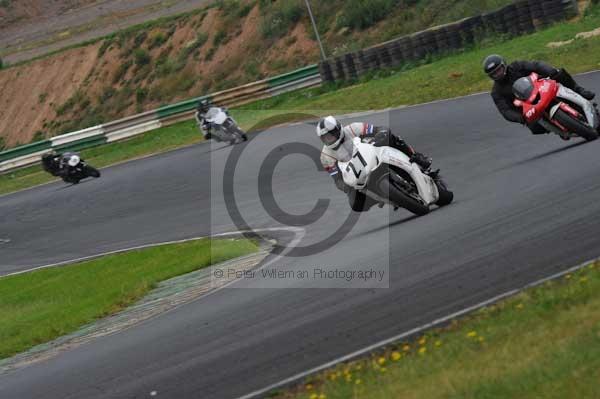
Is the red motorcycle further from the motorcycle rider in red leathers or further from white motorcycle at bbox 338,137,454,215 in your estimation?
white motorcycle at bbox 338,137,454,215

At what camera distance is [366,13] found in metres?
38.9

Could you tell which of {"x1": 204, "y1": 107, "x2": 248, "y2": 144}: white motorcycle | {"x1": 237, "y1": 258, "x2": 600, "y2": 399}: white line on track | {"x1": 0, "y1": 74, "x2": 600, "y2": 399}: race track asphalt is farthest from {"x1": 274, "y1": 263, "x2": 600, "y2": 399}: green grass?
{"x1": 204, "y1": 107, "x2": 248, "y2": 144}: white motorcycle

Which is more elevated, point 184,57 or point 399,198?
point 399,198

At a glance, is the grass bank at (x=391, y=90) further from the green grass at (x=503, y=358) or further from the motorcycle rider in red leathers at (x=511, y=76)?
the green grass at (x=503, y=358)

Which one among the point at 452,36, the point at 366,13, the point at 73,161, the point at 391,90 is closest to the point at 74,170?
the point at 73,161

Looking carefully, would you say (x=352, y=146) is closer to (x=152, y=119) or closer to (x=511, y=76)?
(x=511, y=76)

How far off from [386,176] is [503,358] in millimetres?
5422

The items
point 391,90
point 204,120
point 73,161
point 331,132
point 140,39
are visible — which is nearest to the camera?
point 331,132

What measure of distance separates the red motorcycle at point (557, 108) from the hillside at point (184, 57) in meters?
22.1

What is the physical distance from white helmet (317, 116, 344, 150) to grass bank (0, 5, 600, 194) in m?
10.1

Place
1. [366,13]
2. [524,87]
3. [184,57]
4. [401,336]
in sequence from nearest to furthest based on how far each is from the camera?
[401,336], [524,87], [366,13], [184,57]

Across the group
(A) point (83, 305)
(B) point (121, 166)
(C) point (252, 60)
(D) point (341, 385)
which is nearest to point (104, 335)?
(A) point (83, 305)

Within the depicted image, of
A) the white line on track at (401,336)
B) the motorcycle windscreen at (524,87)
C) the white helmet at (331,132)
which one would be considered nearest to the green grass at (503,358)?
the white line on track at (401,336)

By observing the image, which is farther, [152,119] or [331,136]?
[152,119]
